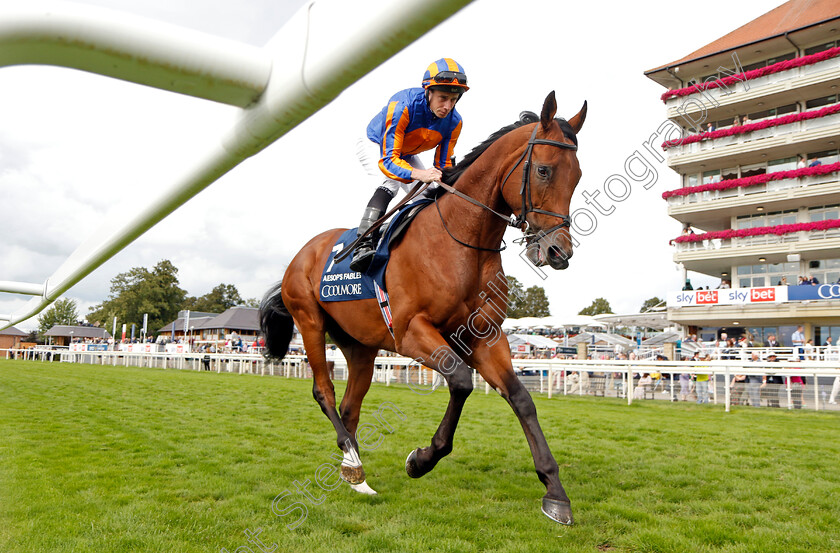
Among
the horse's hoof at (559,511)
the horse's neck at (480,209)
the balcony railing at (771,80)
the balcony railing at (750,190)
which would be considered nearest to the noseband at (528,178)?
the horse's neck at (480,209)

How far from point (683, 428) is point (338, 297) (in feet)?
19.5

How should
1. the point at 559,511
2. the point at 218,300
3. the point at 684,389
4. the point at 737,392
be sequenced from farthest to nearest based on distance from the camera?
the point at 218,300
the point at 684,389
the point at 737,392
the point at 559,511

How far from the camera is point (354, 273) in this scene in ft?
16.1

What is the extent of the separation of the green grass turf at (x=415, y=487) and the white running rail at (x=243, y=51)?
3.03m

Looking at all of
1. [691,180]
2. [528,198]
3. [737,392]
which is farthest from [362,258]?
[691,180]

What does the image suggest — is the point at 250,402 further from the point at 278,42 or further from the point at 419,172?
the point at 278,42

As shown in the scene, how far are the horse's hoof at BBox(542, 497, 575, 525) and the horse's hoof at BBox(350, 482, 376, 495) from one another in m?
1.61

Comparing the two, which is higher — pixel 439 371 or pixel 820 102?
pixel 820 102

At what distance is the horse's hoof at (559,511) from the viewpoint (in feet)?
10.8

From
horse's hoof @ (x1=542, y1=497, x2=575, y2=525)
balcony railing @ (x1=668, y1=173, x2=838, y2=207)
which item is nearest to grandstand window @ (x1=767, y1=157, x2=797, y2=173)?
balcony railing @ (x1=668, y1=173, x2=838, y2=207)

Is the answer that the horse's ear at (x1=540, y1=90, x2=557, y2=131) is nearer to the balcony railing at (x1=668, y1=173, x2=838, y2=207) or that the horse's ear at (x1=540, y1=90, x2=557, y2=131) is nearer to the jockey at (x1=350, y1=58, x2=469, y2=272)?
the jockey at (x1=350, y1=58, x2=469, y2=272)

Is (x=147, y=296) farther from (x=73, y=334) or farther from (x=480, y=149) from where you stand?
(x=480, y=149)

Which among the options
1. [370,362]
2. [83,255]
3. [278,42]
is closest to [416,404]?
[370,362]

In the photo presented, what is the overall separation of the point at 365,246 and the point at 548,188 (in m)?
1.64
